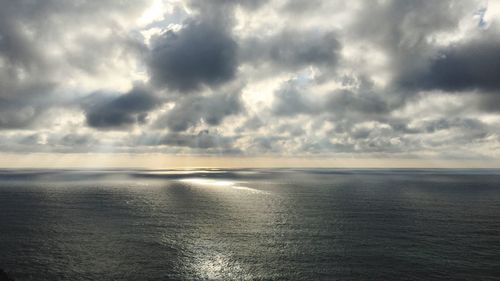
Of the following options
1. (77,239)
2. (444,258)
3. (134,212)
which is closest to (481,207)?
(444,258)

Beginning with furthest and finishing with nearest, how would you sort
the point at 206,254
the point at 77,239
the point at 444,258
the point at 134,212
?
the point at 134,212 < the point at 77,239 < the point at 206,254 < the point at 444,258

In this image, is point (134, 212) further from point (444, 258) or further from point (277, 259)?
point (444, 258)

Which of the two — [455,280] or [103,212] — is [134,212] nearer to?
[103,212]

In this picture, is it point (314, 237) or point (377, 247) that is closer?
point (377, 247)

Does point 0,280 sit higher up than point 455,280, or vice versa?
point 0,280

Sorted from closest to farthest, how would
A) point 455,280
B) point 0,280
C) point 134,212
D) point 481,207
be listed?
1. point 0,280
2. point 455,280
3. point 134,212
4. point 481,207

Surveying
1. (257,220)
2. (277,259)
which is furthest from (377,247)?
(257,220)

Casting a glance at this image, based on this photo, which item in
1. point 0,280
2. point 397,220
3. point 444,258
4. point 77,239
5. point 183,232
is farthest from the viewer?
point 397,220

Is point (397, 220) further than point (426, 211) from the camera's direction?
No

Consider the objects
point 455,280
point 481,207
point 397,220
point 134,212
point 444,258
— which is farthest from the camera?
point 481,207
